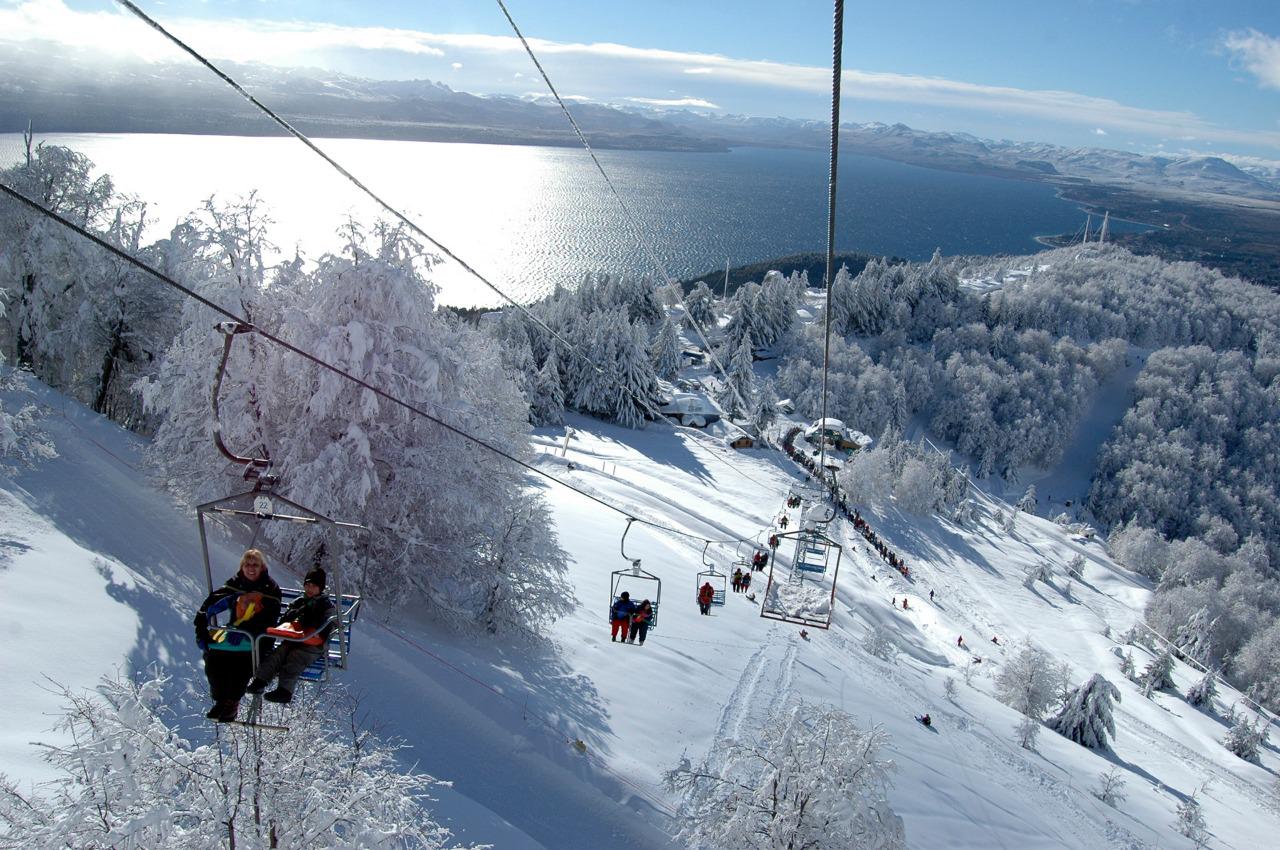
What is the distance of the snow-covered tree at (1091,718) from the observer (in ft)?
103

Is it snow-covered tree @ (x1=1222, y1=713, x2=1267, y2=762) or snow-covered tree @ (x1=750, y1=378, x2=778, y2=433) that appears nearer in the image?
snow-covered tree @ (x1=1222, y1=713, x2=1267, y2=762)

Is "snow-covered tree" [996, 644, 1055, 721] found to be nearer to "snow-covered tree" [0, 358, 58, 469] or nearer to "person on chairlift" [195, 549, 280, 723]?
"person on chairlift" [195, 549, 280, 723]

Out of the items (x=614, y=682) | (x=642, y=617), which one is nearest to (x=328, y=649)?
(x=642, y=617)

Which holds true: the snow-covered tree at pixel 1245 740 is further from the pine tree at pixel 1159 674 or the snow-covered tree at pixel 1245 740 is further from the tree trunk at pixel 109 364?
the tree trunk at pixel 109 364

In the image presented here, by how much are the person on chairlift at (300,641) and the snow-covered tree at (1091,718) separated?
3428cm

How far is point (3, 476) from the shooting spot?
14.4 metres

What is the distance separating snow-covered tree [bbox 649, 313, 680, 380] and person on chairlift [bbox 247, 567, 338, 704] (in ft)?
197

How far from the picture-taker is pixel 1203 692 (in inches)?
1640

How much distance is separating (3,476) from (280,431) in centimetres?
517

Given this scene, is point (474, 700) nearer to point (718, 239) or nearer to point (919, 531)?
point (919, 531)

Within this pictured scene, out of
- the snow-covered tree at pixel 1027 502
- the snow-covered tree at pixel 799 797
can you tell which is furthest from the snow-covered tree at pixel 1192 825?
the snow-covered tree at pixel 1027 502

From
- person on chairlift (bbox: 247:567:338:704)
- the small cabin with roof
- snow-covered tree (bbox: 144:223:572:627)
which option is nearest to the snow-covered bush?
snow-covered tree (bbox: 144:223:572:627)

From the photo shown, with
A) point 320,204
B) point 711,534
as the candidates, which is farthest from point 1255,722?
point 320,204

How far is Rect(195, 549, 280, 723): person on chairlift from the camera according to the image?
6418 mm
